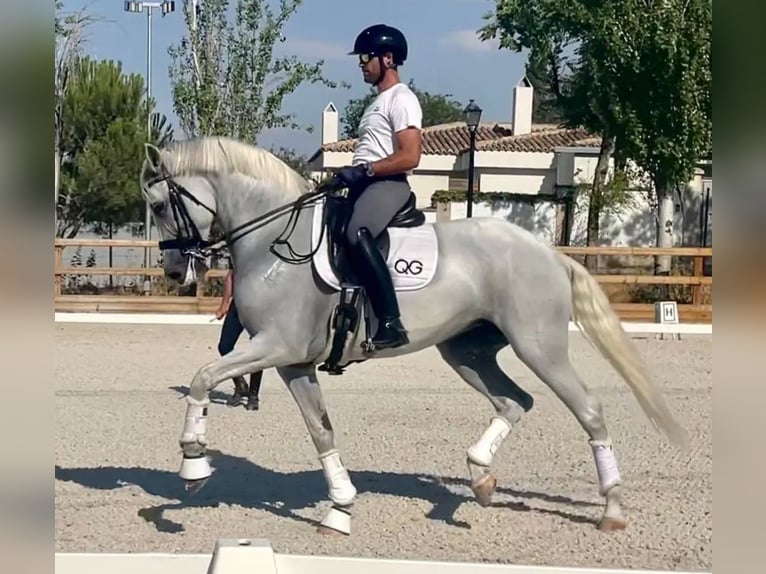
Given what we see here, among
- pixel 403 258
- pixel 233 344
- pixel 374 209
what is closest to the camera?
pixel 374 209

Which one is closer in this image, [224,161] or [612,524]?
[224,161]

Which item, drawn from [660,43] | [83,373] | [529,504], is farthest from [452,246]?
[660,43]

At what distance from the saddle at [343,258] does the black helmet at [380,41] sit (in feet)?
2.07

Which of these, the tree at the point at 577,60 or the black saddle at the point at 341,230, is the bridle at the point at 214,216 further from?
the tree at the point at 577,60

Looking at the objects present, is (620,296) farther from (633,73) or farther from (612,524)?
(612,524)

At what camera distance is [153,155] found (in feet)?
13.1

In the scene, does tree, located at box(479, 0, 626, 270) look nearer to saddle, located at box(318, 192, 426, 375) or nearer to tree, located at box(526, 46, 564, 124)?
tree, located at box(526, 46, 564, 124)

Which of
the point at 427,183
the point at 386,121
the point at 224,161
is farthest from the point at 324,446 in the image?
the point at 427,183

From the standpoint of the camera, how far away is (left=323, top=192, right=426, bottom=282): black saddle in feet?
13.3

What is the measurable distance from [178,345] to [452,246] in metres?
7.06

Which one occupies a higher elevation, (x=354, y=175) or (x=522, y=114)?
(x=522, y=114)

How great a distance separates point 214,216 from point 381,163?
2.62 feet

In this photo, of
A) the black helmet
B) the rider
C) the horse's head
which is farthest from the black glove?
the horse's head
